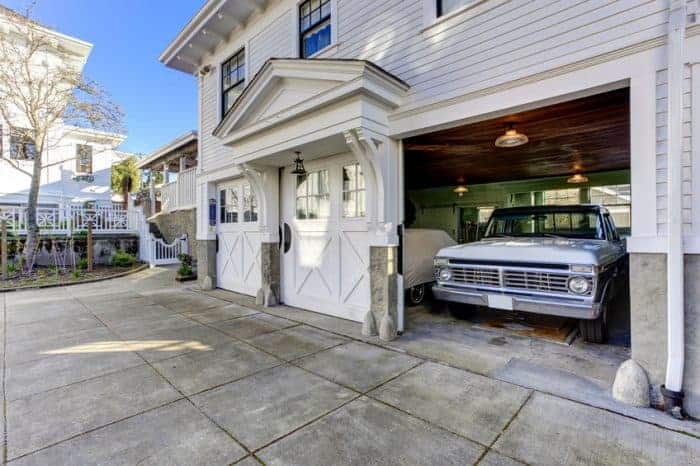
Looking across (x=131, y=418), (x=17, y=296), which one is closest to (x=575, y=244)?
(x=131, y=418)

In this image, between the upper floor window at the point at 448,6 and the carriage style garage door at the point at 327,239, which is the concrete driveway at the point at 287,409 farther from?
the upper floor window at the point at 448,6

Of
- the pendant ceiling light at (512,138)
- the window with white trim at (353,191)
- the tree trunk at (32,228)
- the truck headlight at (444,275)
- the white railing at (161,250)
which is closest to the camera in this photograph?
the pendant ceiling light at (512,138)

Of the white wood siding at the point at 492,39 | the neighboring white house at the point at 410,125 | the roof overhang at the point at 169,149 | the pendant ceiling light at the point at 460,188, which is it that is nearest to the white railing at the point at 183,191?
the roof overhang at the point at 169,149

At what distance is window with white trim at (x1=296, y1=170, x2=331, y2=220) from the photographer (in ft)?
18.9

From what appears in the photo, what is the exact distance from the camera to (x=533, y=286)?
13.4ft

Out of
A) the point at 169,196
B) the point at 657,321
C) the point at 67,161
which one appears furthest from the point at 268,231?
the point at 67,161

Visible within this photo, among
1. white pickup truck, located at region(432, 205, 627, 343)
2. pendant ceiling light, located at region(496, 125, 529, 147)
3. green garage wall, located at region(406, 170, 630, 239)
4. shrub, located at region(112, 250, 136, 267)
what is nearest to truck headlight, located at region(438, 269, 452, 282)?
white pickup truck, located at region(432, 205, 627, 343)

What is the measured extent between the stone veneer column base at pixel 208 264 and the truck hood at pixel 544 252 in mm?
5869

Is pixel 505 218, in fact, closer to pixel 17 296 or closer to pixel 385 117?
pixel 385 117

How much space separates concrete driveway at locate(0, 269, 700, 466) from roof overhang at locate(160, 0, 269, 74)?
21.0 feet

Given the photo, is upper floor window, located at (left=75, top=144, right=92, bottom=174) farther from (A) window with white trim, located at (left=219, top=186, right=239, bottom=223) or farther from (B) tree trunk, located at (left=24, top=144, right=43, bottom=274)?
(A) window with white trim, located at (left=219, top=186, right=239, bottom=223)

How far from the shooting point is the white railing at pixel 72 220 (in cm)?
1091

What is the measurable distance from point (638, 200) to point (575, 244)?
1.63m

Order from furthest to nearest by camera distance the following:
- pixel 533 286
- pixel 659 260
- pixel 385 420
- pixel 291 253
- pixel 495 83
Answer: pixel 291 253, pixel 533 286, pixel 495 83, pixel 659 260, pixel 385 420
